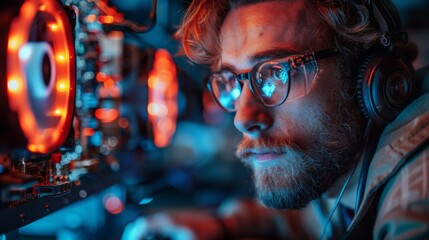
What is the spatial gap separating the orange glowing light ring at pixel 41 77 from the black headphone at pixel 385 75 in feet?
2.26

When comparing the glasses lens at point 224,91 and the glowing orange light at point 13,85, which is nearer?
the glowing orange light at point 13,85

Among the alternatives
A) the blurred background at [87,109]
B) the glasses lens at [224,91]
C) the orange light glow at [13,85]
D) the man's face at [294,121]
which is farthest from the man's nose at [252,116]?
the orange light glow at [13,85]

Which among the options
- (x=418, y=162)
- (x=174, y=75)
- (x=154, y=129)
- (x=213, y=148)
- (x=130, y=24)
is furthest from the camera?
(x=213, y=148)

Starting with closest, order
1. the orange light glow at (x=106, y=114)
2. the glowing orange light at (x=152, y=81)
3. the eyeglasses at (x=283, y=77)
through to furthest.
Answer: the eyeglasses at (x=283, y=77) → the orange light glow at (x=106, y=114) → the glowing orange light at (x=152, y=81)

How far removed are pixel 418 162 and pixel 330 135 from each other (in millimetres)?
249

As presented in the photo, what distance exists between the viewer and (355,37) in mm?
962

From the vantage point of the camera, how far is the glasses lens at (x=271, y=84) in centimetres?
94

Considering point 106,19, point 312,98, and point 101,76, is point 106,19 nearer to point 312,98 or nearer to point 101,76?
point 101,76

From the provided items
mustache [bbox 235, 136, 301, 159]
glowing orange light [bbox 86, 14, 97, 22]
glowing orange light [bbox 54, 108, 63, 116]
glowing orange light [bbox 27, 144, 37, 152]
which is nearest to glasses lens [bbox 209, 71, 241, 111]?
mustache [bbox 235, 136, 301, 159]

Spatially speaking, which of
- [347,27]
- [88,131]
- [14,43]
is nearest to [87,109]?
[88,131]

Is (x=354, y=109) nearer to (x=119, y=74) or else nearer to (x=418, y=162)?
(x=418, y=162)

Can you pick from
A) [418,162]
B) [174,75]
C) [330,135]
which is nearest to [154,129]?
[174,75]

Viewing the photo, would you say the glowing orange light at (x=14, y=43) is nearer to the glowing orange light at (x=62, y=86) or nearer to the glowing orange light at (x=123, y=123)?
the glowing orange light at (x=62, y=86)

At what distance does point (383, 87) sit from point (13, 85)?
30.8 inches
